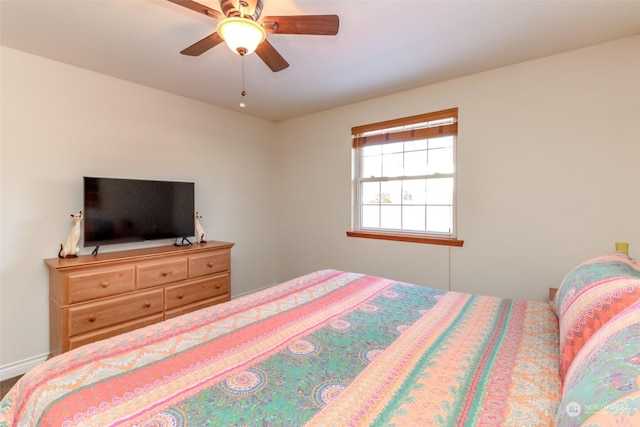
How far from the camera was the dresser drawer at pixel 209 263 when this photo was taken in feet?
9.36

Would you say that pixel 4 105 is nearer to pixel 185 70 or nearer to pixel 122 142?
pixel 122 142

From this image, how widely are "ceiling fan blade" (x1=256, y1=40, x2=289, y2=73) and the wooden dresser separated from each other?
6.09 feet

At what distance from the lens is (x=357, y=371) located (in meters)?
1.04

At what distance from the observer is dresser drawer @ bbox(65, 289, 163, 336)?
2.17 metres

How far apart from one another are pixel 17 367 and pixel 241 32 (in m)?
3.00

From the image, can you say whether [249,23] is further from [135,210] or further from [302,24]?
[135,210]

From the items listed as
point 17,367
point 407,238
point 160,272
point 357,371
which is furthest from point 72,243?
point 407,238

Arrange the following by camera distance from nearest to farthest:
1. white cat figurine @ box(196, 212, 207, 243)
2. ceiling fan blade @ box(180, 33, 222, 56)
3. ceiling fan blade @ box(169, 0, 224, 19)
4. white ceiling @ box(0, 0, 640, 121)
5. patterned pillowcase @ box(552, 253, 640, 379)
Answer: patterned pillowcase @ box(552, 253, 640, 379)
ceiling fan blade @ box(169, 0, 224, 19)
ceiling fan blade @ box(180, 33, 222, 56)
white ceiling @ box(0, 0, 640, 121)
white cat figurine @ box(196, 212, 207, 243)

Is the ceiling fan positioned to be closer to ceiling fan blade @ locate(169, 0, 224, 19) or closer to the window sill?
ceiling fan blade @ locate(169, 0, 224, 19)

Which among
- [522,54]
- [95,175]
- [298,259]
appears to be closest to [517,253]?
[522,54]

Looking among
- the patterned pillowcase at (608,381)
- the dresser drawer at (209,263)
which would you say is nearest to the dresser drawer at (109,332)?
the dresser drawer at (209,263)

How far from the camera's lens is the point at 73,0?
1.70 metres

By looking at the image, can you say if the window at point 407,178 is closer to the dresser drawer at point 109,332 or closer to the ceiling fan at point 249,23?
the ceiling fan at point 249,23

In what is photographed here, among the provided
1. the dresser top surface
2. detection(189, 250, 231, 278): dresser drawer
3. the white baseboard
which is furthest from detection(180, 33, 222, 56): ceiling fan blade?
the white baseboard
